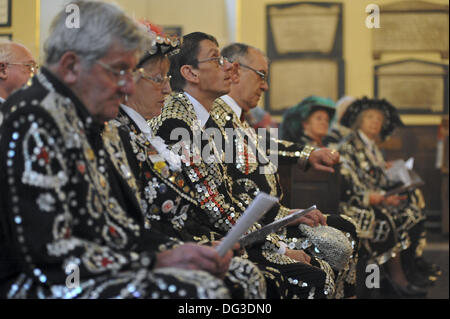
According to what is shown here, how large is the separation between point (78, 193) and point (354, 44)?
28.9 ft

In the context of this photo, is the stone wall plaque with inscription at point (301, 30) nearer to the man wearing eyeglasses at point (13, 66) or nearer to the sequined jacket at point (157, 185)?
the man wearing eyeglasses at point (13, 66)

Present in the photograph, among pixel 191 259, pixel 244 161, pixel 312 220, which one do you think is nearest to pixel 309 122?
pixel 244 161

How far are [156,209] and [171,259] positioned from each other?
76 cm

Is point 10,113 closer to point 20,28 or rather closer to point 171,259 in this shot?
point 171,259

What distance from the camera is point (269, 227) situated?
2.79 m

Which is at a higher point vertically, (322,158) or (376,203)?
(322,158)

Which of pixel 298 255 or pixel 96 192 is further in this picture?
pixel 298 255

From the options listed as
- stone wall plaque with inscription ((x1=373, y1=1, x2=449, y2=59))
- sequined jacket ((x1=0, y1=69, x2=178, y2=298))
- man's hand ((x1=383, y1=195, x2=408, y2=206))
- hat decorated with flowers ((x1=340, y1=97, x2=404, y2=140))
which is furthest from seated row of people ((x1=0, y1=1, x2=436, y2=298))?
stone wall plaque with inscription ((x1=373, y1=1, x2=449, y2=59))

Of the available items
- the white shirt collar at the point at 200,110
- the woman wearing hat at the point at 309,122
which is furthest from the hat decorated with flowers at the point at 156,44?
the woman wearing hat at the point at 309,122

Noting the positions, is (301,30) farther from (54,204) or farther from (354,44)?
(54,204)

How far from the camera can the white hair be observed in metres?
2.03

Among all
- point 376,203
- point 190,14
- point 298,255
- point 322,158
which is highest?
point 190,14

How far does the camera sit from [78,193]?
1960mm
